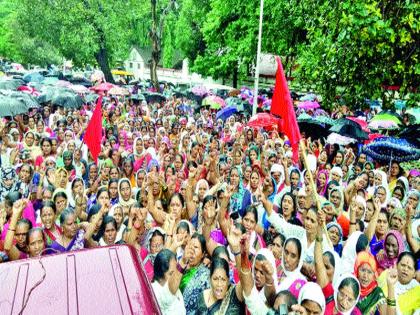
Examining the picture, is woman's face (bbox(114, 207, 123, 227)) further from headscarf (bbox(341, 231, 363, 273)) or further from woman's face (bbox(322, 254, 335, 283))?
headscarf (bbox(341, 231, 363, 273))

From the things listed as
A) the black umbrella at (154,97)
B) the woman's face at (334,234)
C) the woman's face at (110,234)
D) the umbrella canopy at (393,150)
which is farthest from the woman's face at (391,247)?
the black umbrella at (154,97)

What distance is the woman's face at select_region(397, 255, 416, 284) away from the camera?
11.8 ft

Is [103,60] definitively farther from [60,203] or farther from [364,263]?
[364,263]

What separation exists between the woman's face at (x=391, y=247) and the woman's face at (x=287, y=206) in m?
1.16

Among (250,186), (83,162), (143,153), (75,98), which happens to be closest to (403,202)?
(250,186)

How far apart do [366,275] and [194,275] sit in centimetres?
138

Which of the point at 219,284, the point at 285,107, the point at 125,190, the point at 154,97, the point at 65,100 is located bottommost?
the point at 154,97

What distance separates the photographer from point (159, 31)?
2514cm

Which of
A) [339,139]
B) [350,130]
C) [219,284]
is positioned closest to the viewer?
[219,284]

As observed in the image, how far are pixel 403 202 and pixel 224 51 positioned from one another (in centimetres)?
2005

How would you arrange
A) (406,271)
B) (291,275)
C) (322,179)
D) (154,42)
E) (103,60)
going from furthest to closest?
(103,60)
(154,42)
(322,179)
(406,271)
(291,275)

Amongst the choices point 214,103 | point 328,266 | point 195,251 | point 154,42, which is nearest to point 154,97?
point 214,103

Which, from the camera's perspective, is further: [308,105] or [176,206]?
[308,105]

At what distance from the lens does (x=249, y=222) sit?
4473 mm
